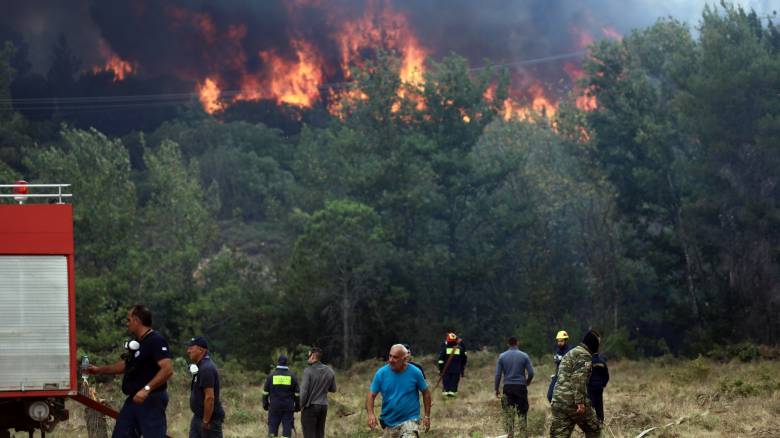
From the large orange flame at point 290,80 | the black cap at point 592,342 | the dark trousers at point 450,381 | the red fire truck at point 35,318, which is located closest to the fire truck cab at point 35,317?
the red fire truck at point 35,318

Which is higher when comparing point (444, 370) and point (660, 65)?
point (660, 65)

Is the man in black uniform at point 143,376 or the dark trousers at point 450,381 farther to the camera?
the dark trousers at point 450,381

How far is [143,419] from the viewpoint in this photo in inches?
422

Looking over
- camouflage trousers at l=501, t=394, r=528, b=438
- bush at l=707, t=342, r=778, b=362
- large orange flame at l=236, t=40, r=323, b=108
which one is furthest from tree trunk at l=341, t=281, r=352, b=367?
large orange flame at l=236, t=40, r=323, b=108

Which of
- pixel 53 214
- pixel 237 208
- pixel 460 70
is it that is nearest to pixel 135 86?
pixel 237 208

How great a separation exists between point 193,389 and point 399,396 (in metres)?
2.50

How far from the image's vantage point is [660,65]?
196ft

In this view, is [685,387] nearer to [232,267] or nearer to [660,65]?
[232,267]

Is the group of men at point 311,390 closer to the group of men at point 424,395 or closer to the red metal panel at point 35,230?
the group of men at point 424,395

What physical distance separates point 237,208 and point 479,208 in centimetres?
1905

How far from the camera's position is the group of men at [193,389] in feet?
35.2

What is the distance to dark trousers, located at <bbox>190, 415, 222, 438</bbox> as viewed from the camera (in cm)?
1252

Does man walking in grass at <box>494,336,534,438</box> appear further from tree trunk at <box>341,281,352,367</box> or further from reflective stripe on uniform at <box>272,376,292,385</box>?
tree trunk at <box>341,281,352,367</box>

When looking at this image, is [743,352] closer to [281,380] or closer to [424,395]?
[281,380]
